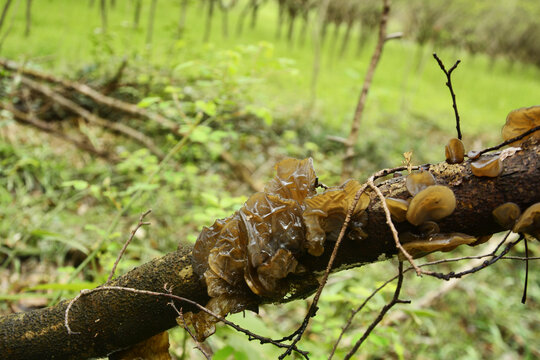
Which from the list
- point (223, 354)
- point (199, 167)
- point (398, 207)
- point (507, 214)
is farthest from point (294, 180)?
point (199, 167)

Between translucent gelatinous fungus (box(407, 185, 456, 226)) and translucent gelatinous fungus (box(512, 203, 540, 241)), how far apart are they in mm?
139

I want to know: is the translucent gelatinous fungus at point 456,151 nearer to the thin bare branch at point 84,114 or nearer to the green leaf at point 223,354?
the green leaf at point 223,354

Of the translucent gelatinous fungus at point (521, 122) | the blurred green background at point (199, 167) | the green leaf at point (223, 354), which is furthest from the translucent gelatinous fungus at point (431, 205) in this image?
the green leaf at point (223, 354)

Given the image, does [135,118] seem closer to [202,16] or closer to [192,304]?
[192,304]

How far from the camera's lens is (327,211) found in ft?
3.28

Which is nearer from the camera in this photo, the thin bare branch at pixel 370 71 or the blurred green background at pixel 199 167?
the blurred green background at pixel 199 167

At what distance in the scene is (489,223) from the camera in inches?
35.6

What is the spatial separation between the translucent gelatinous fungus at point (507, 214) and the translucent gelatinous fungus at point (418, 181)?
0.52ft

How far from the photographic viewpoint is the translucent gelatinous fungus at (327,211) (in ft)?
3.20

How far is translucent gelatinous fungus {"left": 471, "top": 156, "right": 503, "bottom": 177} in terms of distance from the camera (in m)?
0.87

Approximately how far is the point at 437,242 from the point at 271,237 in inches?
17.6

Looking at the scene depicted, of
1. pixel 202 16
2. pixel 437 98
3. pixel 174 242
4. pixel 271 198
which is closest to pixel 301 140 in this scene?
pixel 174 242

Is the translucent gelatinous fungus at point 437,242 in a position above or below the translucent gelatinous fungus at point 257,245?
above

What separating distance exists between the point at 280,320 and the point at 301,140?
4.16 meters
